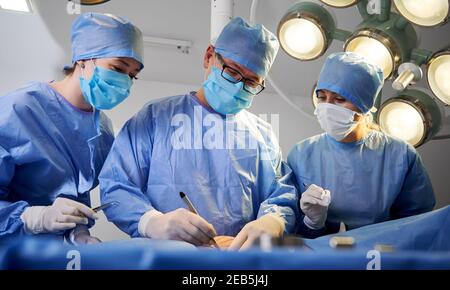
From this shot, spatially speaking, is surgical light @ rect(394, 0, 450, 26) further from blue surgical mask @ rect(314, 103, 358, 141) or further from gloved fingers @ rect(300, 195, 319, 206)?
gloved fingers @ rect(300, 195, 319, 206)

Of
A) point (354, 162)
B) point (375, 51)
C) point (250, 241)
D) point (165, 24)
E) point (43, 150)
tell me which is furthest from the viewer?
point (375, 51)

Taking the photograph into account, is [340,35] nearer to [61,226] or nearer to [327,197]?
[327,197]

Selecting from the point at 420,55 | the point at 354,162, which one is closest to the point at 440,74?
the point at 420,55

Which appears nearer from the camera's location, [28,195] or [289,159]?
[28,195]

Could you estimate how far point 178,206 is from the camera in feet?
4.22

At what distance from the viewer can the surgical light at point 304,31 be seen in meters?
1.56

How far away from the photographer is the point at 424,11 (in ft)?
4.80

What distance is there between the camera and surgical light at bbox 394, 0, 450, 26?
1431mm

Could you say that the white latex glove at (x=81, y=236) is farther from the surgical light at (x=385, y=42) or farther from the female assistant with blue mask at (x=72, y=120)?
the surgical light at (x=385, y=42)

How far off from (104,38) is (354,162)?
0.86m
